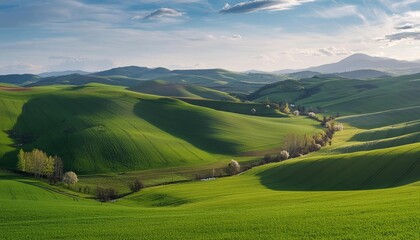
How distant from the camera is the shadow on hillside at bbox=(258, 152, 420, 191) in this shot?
63.3m

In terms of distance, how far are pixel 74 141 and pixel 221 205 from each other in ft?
298

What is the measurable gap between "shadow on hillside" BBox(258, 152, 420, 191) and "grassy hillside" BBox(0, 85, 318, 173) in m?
49.4

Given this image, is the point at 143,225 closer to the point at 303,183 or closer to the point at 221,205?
the point at 221,205

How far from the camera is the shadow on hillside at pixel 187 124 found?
150125 mm

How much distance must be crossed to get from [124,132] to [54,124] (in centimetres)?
3177

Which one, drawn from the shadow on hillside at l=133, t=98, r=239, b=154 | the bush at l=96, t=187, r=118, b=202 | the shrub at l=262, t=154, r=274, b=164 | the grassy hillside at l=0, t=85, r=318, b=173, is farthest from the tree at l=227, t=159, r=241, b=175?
the bush at l=96, t=187, r=118, b=202

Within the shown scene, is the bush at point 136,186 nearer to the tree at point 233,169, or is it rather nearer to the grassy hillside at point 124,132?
the grassy hillside at point 124,132

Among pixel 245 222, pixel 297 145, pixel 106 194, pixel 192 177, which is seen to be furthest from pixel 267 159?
pixel 245 222

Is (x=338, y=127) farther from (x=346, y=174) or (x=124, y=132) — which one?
(x=346, y=174)

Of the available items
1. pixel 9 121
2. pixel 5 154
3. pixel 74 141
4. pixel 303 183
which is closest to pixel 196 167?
pixel 74 141

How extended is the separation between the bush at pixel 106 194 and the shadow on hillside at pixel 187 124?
187ft

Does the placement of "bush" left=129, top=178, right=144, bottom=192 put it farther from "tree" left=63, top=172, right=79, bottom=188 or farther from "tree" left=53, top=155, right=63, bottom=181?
"tree" left=53, top=155, right=63, bottom=181

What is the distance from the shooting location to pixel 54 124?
15450 centimetres

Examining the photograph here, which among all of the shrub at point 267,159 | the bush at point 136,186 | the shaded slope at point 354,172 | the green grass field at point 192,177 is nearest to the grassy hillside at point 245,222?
the green grass field at point 192,177
